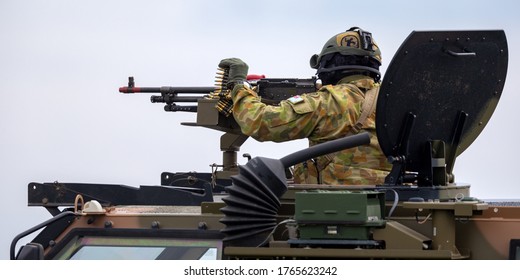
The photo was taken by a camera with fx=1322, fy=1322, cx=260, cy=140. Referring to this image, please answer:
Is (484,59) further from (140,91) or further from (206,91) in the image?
(140,91)

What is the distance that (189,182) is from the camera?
55.0ft

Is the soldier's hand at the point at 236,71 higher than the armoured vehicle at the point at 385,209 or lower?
higher

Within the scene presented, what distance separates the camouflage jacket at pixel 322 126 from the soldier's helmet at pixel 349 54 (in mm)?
332

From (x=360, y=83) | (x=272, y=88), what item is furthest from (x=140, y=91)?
(x=360, y=83)

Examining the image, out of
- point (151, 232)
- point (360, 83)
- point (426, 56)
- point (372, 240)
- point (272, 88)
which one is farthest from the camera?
point (272, 88)

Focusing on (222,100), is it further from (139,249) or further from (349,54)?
(139,249)

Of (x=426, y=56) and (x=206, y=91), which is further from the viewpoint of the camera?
(x=206, y=91)

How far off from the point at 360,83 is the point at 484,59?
131 centimetres

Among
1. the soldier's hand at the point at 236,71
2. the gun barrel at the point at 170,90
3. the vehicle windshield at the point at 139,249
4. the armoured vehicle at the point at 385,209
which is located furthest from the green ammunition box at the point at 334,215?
the gun barrel at the point at 170,90

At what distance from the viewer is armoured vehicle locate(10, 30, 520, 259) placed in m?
8.09

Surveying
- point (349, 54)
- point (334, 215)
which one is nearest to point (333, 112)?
point (349, 54)

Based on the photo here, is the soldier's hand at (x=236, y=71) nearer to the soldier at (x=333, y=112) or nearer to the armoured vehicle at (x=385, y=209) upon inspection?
the soldier at (x=333, y=112)

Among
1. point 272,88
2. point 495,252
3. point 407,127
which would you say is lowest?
point 495,252

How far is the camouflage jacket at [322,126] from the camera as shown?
10320mm
